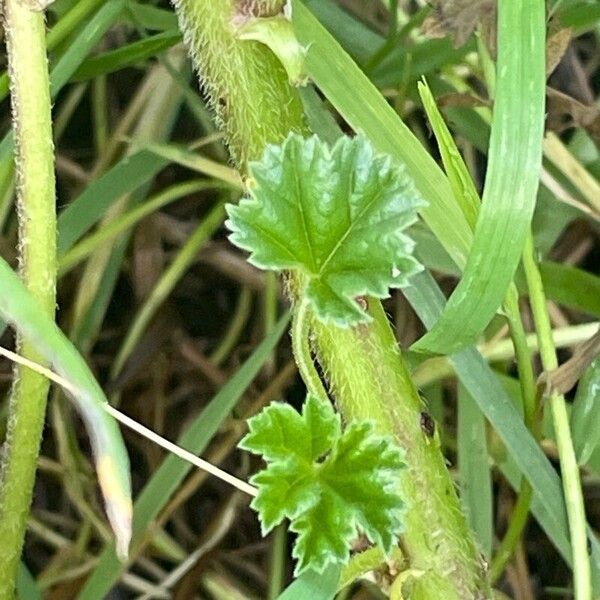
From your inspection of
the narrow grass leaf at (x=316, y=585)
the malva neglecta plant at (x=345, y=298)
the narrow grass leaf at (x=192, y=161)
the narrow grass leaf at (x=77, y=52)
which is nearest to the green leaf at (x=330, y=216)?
the malva neglecta plant at (x=345, y=298)

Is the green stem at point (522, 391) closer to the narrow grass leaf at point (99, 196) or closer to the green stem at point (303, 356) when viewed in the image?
the green stem at point (303, 356)

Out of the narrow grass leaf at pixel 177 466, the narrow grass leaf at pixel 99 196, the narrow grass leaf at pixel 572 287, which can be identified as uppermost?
the narrow grass leaf at pixel 99 196

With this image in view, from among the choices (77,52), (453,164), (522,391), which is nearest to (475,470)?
(522,391)

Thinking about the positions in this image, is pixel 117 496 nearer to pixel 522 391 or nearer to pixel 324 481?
pixel 324 481

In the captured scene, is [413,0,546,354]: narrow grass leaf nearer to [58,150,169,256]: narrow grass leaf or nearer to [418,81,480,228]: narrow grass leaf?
[418,81,480,228]: narrow grass leaf

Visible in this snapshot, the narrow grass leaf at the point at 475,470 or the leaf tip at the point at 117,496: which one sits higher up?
the leaf tip at the point at 117,496

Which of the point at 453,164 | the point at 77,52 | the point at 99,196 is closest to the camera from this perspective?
the point at 453,164

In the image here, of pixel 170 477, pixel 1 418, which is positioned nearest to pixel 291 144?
pixel 170 477

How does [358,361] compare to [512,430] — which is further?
[512,430]
